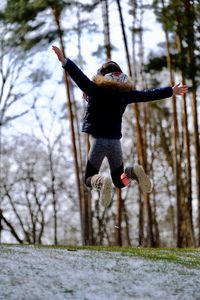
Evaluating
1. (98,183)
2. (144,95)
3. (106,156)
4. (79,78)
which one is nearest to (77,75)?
(79,78)

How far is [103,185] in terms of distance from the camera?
5.56 m

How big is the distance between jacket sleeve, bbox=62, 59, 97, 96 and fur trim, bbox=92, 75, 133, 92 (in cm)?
8

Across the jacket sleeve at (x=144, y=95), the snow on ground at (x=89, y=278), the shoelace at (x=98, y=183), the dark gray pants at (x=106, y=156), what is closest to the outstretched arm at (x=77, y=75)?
the jacket sleeve at (x=144, y=95)

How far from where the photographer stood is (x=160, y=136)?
2017 centimetres

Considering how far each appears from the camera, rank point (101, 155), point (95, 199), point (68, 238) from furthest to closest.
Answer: point (68, 238)
point (95, 199)
point (101, 155)

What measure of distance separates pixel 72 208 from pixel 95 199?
17.1ft

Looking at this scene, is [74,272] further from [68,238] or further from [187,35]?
[68,238]

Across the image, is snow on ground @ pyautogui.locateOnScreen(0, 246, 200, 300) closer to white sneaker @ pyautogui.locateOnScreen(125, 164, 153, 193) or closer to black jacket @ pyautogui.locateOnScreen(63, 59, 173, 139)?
white sneaker @ pyautogui.locateOnScreen(125, 164, 153, 193)

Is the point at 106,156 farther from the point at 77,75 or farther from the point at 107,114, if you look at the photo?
the point at 77,75

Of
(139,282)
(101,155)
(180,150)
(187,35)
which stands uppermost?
(187,35)

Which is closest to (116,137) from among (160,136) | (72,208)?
(160,136)

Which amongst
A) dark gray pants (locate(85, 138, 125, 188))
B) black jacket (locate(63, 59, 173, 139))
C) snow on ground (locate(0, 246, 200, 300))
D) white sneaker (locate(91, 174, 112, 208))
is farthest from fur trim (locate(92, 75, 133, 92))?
snow on ground (locate(0, 246, 200, 300))

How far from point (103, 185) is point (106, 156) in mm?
432

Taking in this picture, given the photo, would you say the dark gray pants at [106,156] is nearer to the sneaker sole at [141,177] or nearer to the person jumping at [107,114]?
the person jumping at [107,114]
